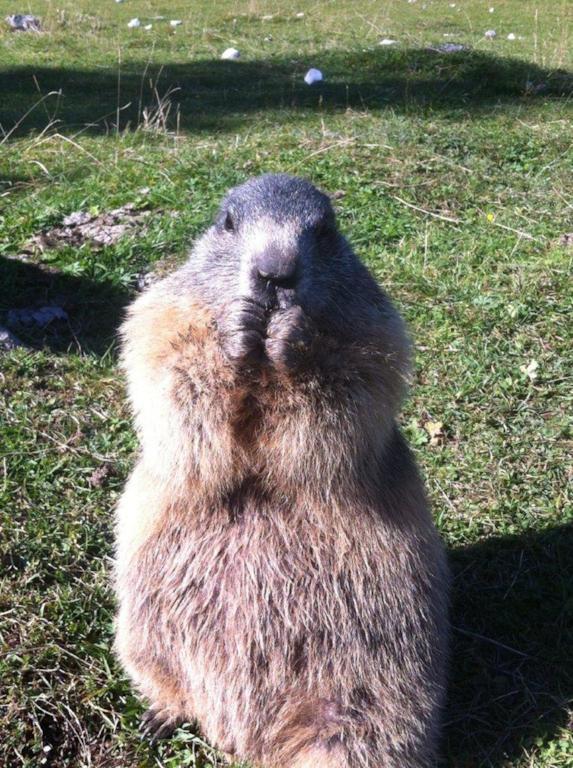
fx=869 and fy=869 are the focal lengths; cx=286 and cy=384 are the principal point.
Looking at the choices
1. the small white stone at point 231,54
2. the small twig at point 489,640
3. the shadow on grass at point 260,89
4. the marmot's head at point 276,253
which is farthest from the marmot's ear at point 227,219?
the small white stone at point 231,54

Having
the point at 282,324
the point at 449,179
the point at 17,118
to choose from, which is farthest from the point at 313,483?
the point at 17,118

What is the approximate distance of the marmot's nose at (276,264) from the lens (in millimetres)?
2643

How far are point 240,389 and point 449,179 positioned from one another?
173 inches

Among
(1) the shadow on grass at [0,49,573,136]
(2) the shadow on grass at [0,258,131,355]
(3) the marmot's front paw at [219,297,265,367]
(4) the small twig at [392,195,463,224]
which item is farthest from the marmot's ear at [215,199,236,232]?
(1) the shadow on grass at [0,49,573,136]

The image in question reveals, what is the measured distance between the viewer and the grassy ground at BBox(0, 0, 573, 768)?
10.2ft

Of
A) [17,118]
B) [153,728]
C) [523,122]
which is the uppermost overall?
[523,122]

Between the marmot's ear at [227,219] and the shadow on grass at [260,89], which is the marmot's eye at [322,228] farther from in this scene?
the shadow on grass at [260,89]

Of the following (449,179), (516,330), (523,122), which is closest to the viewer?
(516,330)

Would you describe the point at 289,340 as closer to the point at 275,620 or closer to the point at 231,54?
the point at 275,620

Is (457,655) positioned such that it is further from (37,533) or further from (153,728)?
(37,533)

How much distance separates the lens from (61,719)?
9.73 feet

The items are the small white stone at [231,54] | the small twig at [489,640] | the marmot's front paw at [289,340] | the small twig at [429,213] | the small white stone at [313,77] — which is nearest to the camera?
the marmot's front paw at [289,340]

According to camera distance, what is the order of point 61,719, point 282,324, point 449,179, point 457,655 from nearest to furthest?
1. point 282,324
2. point 61,719
3. point 457,655
4. point 449,179

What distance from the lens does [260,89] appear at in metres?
10.3
